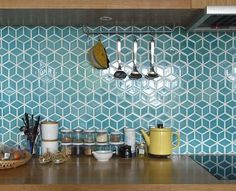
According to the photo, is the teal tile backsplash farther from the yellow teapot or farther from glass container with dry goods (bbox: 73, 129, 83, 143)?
the yellow teapot

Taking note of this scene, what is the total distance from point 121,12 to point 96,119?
628mm

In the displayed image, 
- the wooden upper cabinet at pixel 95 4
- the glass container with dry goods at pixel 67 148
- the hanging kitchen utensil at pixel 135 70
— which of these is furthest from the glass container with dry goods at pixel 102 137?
the wooden upper cabinet at pixel 95 4

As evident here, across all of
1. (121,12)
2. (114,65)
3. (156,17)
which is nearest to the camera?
(121,12)

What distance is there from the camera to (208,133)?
217cm

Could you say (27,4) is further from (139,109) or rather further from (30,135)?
(139,109)

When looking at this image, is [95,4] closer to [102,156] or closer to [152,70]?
[152,70]

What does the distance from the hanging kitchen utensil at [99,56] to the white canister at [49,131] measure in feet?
1.28

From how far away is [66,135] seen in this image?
6.97 ft

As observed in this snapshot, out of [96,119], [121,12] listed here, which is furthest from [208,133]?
[121,12]

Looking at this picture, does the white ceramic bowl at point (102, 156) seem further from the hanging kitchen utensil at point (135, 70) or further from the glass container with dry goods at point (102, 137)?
the hanging kitchen utensil at point (135, 70)

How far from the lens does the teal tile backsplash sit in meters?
2.14

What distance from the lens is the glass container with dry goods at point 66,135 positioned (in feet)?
6.78

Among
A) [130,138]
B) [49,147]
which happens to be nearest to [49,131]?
[49,147]

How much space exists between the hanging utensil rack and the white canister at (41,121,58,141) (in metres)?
0.54
